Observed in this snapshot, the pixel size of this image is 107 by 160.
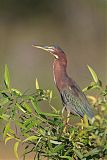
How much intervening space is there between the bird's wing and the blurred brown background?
6.30 meters

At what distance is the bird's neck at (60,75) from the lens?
160 inches

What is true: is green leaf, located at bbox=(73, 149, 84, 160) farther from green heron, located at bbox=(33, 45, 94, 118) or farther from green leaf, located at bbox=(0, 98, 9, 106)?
green heron, located at bbox=(33, 45, 94, 118)

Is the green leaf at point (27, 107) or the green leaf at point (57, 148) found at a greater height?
the green leaf at point (27, 107)

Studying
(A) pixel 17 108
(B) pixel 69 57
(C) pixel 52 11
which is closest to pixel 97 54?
(B) pixel 69 57

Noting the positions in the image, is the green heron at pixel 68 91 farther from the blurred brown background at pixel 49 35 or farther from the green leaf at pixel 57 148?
the blurred brown background at pixel 49 35

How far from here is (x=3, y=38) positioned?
13648 millimetres

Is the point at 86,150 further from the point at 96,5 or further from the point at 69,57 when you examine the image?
the point at 96,5

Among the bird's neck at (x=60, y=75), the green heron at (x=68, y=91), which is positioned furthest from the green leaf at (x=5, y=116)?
the bird's neck at (x=60, y=75)

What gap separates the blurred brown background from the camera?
454 inches

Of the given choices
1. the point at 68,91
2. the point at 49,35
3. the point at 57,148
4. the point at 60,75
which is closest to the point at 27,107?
the point at 57,148

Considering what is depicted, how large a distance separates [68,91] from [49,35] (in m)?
9.89

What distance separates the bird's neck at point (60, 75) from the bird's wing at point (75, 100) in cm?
5

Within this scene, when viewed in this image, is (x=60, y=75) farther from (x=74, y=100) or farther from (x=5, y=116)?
(x=5, y=116)

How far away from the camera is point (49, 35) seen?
13797 millimetres
